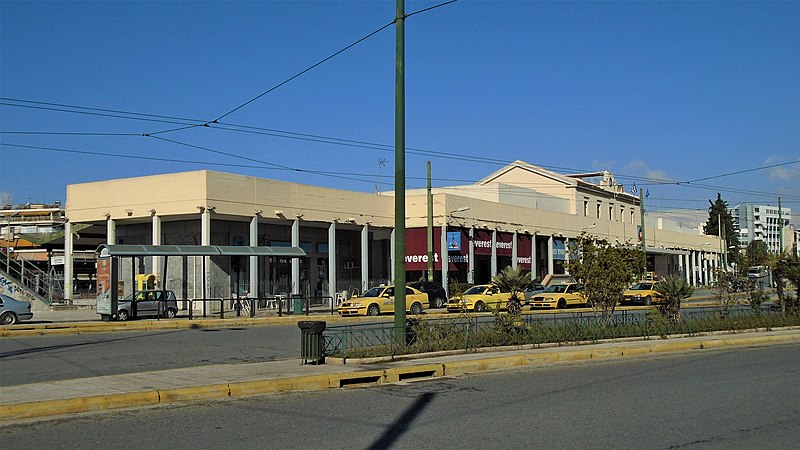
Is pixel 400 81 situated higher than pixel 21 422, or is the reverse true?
pixel 400 81

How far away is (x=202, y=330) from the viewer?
93.5ft

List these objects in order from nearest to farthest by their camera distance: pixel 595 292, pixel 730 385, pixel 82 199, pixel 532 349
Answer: pixel 730 385, pixel 532 349, pixel 595 292, pixel 82 199

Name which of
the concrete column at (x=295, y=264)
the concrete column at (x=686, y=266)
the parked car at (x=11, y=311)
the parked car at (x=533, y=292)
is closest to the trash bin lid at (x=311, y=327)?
the parked car at (x=11, y=311)

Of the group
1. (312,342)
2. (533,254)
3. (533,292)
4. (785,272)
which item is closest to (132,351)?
(312,342)

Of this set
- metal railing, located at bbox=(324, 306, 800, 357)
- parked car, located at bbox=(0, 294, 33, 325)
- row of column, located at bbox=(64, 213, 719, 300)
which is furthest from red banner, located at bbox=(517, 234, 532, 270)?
parked car, located at bbox=(0, 294, 33, 325)

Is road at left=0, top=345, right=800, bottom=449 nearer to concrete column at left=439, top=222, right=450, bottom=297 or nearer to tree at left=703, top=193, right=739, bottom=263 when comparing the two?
concrete column at left=439, top=222, right=450, bottom=297

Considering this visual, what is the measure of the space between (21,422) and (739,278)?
27975 millimetres

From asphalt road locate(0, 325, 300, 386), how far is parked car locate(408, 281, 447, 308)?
15.2m

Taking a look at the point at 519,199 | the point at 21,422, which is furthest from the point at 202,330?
the point at 519,199

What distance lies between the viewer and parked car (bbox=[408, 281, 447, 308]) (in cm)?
4209

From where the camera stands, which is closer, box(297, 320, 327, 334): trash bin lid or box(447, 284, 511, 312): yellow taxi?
box(297, 320, 327, 334): trash bin lid

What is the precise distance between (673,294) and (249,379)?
1580cm

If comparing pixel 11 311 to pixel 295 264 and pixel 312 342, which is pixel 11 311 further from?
pixel 312 342

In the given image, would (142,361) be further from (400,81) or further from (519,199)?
(519,199)
